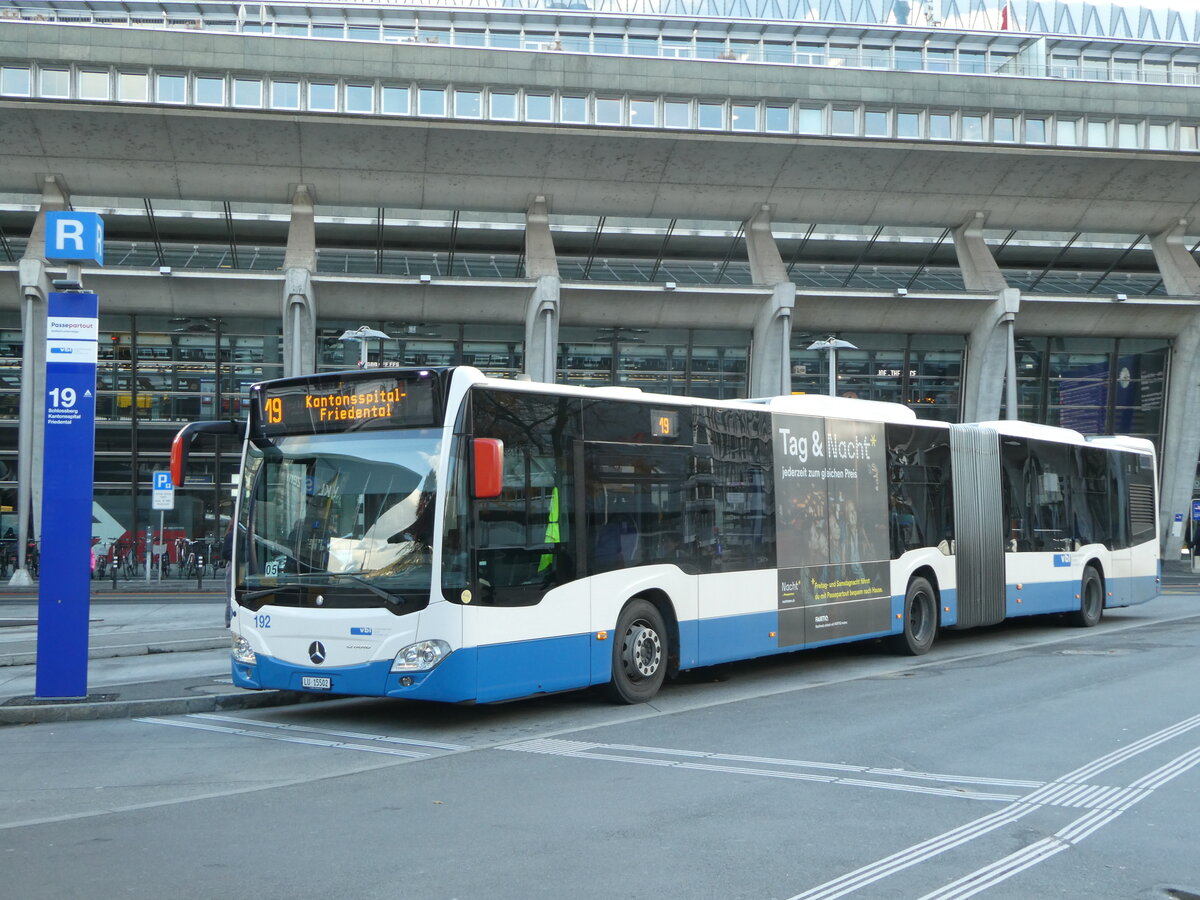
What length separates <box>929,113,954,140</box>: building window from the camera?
122 ft

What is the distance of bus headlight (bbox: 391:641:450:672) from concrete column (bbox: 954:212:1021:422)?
103 feet

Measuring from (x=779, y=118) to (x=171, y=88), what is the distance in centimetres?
1754

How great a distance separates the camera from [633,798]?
294 inches

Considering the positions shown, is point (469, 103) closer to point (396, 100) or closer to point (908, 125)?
point (396, 100)

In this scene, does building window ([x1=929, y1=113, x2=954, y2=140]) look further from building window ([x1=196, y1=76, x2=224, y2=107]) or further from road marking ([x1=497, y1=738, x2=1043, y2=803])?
road marking ([x1=497, y1=738, x2=1043, y2=803])

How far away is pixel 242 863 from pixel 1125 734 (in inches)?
286

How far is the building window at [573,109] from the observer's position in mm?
34875

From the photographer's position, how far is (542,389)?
10.7 metres

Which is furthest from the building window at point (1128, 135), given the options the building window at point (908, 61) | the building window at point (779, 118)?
the building window at point (779, 118)

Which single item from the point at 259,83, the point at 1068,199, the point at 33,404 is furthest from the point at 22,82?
the point at 1068,199

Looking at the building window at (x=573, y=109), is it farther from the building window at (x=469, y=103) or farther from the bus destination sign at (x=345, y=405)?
the bus destination sign at (x=345, y=405)

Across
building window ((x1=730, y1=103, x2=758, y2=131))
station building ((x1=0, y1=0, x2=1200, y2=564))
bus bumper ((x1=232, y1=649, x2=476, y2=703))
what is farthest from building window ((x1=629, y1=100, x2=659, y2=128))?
bus bumper ((x1=232, y1=649, x2=476, y2=703))

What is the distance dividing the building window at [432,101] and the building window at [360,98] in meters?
1.38

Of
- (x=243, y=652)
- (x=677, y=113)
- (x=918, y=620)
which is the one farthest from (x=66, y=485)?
(x=677, y=113)
